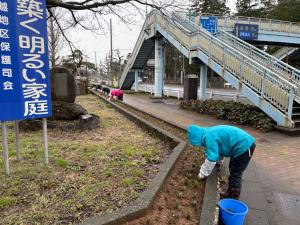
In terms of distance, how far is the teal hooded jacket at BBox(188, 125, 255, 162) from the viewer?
3666 millimetres

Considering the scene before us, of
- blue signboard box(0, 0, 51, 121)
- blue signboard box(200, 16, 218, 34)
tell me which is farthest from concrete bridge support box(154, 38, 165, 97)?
blue signboard box(0, 0, 51, 121)

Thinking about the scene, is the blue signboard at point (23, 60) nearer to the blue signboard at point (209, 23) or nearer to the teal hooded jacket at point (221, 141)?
the teal hooded jacket at point (221, 141)

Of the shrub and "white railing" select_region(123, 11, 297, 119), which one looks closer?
"white railing" select_region(123, 11, 297, 119)

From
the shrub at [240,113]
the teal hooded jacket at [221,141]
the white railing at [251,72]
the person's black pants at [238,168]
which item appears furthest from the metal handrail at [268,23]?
the person's black pants at [238,168]

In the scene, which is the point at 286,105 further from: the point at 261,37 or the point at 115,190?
the point at 261,37

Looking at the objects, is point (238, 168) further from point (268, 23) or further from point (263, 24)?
point (268, 23)

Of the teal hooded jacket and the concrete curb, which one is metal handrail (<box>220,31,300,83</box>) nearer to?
the teal hooded jacket

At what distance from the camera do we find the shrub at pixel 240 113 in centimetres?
882

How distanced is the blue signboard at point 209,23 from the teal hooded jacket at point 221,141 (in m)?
15.1

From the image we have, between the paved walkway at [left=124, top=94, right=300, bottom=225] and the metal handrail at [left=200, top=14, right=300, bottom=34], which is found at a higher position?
the metal handrail at [left=200, top=14, right=300, bottom=34]

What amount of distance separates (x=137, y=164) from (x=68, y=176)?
1.19m

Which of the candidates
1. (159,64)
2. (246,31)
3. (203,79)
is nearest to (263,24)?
(246,31)

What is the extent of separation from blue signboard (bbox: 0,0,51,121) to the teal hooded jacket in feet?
8.40

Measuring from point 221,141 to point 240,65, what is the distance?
741cm
